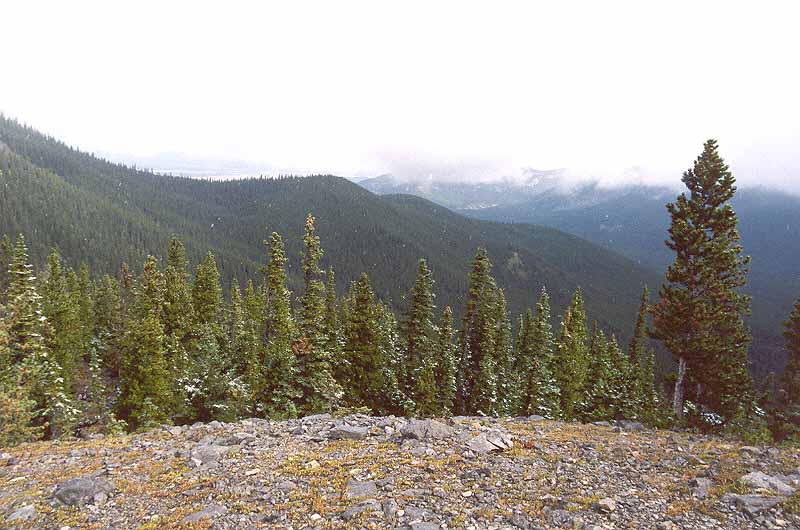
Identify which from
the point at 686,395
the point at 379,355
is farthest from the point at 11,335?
the point at 686,395

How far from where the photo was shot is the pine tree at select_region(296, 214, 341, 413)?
26.2 meters

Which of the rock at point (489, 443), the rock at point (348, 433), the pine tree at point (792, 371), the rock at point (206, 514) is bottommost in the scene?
the pine tree at point (792, 371)

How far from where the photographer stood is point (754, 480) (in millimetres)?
9227

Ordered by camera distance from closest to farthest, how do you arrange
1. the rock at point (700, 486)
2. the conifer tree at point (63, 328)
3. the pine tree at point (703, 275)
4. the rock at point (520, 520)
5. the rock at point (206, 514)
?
the rock at point (520, 520)
the rock at point (206, 514)
the rock at point (700, 486)
the pine tree at point (703, 275)
the conifer tree at point (63, 328)

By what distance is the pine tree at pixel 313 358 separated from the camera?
86.0ft

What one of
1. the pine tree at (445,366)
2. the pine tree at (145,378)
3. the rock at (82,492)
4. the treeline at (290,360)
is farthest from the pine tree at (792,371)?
the pine tree at (145,378)

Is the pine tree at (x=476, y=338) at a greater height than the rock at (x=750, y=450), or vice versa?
the rock at (x=750, y=450)

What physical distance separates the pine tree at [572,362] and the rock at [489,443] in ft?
83.5

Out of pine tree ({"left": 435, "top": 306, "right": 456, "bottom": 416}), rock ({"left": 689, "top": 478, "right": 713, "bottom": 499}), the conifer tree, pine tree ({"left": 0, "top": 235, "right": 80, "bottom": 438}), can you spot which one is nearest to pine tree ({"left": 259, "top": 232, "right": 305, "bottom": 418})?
pine tree ({"left": 0, "top": 235, "right": 80, "bottom": 438})

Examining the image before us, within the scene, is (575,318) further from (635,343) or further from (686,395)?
(635,343)

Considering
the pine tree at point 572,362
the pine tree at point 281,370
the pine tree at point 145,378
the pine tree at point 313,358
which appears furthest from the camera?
the pine tree at point 572,362

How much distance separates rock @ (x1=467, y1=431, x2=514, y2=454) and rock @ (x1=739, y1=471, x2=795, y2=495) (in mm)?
5759

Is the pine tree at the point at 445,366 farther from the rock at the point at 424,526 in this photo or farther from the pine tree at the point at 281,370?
the rock at the point at 424,526

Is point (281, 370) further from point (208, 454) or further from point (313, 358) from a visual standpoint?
point (208, 454)
